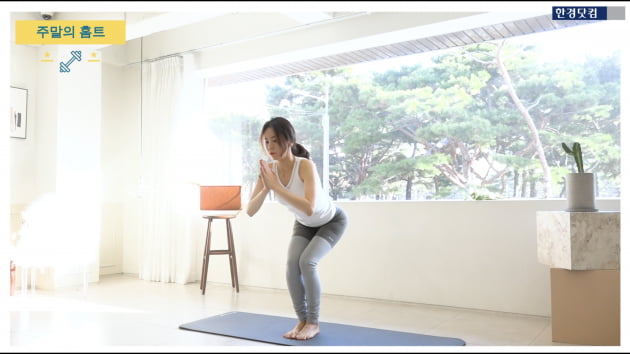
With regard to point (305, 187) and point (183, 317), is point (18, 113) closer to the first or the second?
point (183, 317)

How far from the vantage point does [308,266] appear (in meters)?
3.10

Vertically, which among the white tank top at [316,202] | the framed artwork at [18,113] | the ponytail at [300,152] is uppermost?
the framed artwork at [18,113]

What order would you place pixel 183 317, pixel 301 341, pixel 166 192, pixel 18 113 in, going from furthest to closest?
pixel 166 192 < pixel 18 113 < pixel 183 317 < pixel 301 341

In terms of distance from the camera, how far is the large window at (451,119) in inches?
230

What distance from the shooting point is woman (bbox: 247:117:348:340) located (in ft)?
10.2

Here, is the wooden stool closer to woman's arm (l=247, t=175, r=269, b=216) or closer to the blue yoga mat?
the blue yoga mat

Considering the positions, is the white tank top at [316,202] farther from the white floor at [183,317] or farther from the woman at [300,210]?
the white floor at [183,317]

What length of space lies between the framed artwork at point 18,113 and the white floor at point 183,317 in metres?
1.52

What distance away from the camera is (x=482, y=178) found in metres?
6.85

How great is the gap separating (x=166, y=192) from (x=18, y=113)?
5.14 ft

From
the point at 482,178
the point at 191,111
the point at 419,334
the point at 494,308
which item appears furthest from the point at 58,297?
the point at 482,178

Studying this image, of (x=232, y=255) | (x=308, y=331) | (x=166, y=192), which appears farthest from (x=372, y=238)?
(x=166, y=192)

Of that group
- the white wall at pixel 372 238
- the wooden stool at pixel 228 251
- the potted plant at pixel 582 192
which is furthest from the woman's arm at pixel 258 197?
the potted plant at pixel 582 192

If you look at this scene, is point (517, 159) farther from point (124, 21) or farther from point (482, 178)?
point (124, 21)
